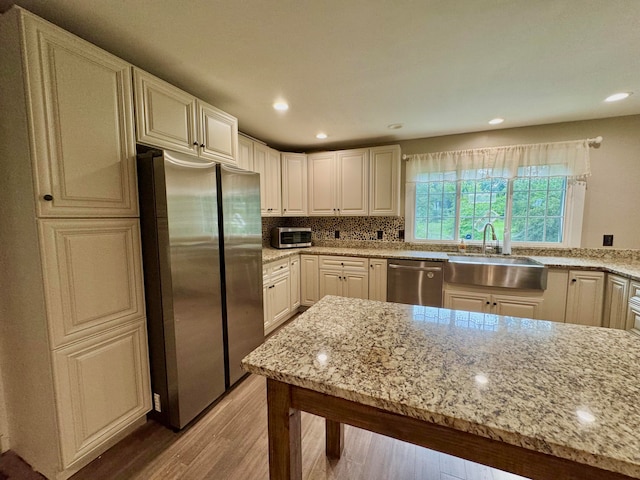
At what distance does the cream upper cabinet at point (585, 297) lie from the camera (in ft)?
7.63

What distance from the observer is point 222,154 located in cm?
218

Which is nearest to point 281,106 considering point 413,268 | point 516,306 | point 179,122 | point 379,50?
point 179,122

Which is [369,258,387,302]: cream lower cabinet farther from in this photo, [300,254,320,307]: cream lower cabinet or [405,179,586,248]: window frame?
[405,179,586,248]: window frame

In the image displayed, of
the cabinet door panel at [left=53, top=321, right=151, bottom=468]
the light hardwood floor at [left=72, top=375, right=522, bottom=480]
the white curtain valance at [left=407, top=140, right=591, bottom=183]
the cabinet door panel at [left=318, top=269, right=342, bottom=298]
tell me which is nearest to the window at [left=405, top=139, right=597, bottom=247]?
the white curtain valance at [left=407, top=140, right=591, bottom=183]

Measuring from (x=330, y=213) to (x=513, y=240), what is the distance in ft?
7.05

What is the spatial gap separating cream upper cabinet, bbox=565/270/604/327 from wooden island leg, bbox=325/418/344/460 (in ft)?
7.71

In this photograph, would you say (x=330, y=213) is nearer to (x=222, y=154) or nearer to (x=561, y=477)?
(x=222, y=154)

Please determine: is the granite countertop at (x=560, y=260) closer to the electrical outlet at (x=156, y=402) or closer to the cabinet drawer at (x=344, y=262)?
the cabinet drawer at (x=344, y=262)

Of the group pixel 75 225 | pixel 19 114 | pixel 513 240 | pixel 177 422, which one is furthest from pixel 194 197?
pixel 513 240

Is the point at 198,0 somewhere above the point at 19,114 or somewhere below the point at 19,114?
above

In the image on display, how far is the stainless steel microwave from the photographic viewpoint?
342cm

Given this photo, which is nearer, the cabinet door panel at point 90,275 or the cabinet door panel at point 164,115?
the cabinet door panel at point 90,275

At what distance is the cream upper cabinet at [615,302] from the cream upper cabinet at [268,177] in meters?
3.26

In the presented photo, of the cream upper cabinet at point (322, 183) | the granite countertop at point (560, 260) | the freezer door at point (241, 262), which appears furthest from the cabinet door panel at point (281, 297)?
the cream upper cabinet at point (322, 183)
